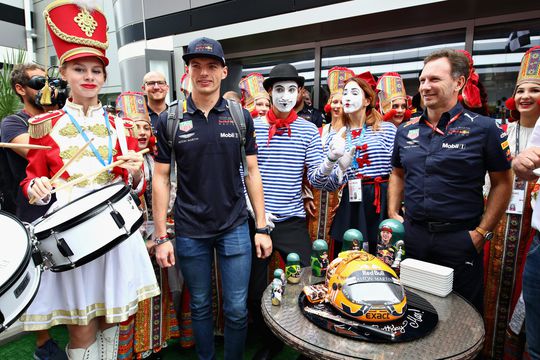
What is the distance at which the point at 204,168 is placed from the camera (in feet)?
5.98

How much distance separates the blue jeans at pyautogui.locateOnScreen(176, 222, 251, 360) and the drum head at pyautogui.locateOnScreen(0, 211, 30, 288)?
2.52 feet

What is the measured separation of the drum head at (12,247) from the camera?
44.1 inches

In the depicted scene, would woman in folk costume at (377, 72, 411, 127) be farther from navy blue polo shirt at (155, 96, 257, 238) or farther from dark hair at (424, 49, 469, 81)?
navy blue polo shirt at (155, 96, 257, 238)

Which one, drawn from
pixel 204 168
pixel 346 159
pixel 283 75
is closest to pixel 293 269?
pixel 204 168

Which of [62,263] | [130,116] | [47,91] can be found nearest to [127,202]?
[62,263]

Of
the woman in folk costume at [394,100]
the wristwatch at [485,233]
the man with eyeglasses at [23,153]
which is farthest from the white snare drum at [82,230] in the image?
the woman in folk costume at [394,100]

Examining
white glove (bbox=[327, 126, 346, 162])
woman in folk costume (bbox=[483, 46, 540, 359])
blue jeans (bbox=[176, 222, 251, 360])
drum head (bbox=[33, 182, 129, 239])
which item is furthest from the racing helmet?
woman in folk costume (bbox=[483, 46, 540, 359])

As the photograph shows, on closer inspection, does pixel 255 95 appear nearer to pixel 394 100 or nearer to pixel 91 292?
pixel 394 100

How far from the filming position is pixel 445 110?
196 cm

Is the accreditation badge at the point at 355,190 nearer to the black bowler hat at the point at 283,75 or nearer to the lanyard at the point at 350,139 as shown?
the lanyard at the point at 350,139

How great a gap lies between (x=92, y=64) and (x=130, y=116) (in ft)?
3.34

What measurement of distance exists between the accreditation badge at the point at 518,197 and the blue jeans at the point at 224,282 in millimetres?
1728

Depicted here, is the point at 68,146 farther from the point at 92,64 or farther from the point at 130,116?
the point at 130,116

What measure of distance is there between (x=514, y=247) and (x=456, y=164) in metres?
0.88
